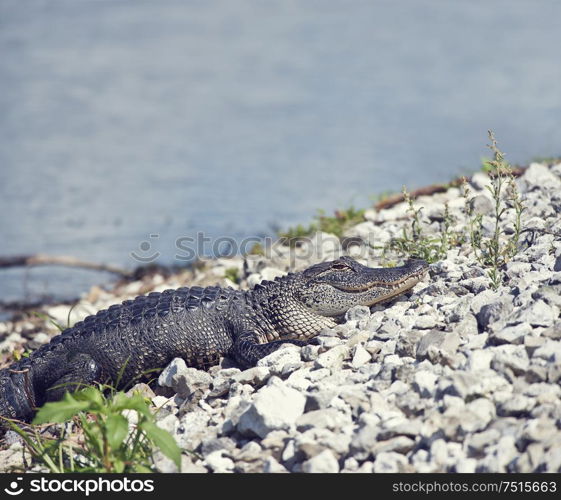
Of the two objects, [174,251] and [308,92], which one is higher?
[308,92]

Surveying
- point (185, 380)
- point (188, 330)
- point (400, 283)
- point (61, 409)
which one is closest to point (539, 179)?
point (400, 283)

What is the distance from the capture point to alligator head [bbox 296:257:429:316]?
6113 millimetres

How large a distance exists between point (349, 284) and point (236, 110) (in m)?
11.4

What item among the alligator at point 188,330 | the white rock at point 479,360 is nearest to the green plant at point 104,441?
the alligator at point 188,330

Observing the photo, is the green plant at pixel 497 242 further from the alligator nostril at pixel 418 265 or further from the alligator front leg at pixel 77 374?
the alligator front leg at pixel 77 374

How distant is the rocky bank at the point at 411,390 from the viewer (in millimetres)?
4164

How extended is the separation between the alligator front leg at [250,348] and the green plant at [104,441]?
133cm

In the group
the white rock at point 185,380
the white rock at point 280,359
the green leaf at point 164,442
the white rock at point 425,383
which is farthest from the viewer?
the white rock at point 185,380

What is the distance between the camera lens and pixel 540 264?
5719 mm

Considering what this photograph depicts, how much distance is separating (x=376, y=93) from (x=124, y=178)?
5.94 meters

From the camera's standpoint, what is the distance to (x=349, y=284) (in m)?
6.46

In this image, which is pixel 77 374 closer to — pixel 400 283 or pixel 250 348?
pixel 250 348

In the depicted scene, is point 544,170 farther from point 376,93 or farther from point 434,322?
point 376,93
